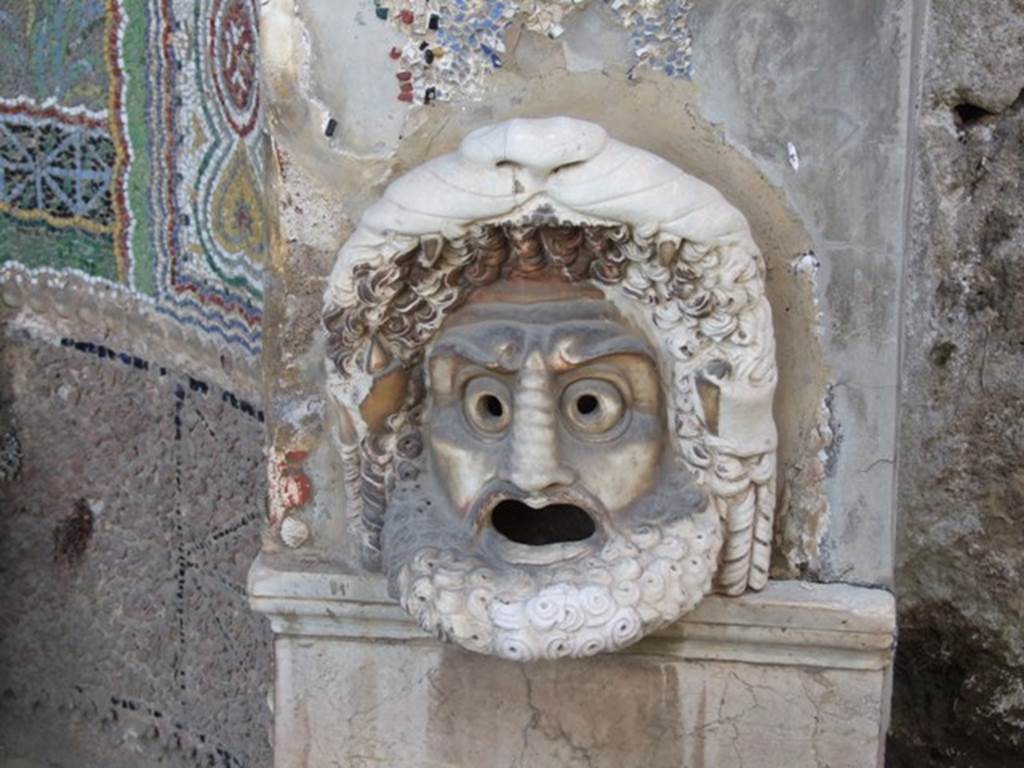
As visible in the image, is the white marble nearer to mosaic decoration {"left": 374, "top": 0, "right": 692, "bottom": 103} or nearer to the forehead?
the forehead

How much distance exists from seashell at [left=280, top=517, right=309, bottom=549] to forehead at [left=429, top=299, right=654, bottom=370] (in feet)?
0.95

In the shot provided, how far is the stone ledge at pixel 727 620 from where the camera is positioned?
131 cm

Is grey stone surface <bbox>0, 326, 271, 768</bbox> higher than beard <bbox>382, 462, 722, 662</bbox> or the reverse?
the reverse

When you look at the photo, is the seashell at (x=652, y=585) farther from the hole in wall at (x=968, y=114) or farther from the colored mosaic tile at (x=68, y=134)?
the colored mosaic tile at (x=68, y=134)

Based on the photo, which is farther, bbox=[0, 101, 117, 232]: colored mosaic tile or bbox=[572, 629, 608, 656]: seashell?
bbox=[0, 101, 117, 232]: colored mosaic tile

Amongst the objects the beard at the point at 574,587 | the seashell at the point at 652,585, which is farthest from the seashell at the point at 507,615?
the seashell at the point at 652,585

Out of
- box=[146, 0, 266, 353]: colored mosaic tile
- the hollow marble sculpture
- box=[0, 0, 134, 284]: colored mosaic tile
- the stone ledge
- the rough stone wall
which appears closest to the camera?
the hollow marble sculpture

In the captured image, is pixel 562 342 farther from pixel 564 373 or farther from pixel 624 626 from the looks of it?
pixel 624 626

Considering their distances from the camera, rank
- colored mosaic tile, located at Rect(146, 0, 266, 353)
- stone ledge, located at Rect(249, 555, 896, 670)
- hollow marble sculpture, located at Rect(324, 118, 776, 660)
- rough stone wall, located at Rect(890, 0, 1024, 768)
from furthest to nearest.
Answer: colored mosaic tile, located at Rect(146, 0, 266, 353) < rough stone wall, located at Rect(890, 0, 1024, 768) < stone ledge, located at Rect(249, 555, 896, 670) < hollow marble sculpture, located at Rect(324, 118, 776, 660)

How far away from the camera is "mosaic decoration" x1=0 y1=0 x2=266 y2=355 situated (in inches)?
70.0

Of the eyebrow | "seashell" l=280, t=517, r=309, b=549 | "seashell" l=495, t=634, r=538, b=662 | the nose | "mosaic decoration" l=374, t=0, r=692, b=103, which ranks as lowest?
"seashell" l=495, t=634, r=538, b=662

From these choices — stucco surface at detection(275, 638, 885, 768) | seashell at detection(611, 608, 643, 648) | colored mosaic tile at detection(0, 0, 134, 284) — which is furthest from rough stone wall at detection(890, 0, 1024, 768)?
colored mosaic tile at detection(0, 0, 134, 284)

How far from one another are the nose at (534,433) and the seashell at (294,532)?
300 mm

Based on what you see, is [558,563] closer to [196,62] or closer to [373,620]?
[373,620]
